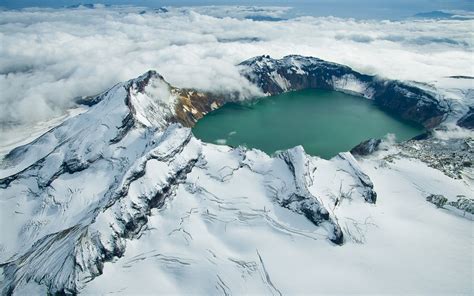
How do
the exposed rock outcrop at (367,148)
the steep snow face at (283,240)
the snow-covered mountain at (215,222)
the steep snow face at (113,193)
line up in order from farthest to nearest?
the exposed rock outcrop at (367,148), the steep snow face at (113,193), the snow-covered mountain at (215,222), the steep snow face at (283,240)

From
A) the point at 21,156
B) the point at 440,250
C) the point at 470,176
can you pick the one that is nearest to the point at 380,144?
the point at 470,176

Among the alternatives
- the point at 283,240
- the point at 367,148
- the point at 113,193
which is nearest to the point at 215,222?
the point at 283,240

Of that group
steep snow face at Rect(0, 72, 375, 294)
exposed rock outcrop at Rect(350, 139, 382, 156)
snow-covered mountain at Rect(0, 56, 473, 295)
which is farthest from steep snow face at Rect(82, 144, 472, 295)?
exposed rock outcrop at Rect(350, 139, 382, 156)

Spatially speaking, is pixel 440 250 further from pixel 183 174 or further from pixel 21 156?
pixel 21 156

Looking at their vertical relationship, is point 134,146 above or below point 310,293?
above

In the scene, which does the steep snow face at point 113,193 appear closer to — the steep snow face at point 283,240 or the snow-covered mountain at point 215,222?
the snow-covered mountain at point 215,222

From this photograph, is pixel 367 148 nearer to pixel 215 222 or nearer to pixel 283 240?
pixel 283 240

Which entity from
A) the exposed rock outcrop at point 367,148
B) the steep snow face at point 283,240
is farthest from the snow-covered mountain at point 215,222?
the exposed rock outcrop at point 367,148

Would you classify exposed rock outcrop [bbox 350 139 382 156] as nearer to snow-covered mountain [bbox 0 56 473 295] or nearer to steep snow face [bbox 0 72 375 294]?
snow-covered mountain [bbox 0 56 473 295]
